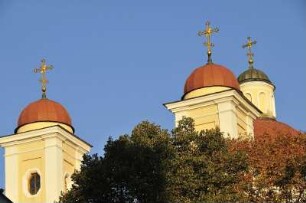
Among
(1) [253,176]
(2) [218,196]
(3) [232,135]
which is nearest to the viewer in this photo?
(2) [218,196]

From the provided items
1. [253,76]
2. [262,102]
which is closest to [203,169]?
[262,102]

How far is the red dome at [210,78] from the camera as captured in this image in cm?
5406

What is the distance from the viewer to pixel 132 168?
127 ft

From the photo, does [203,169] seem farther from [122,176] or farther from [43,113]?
[43,113]

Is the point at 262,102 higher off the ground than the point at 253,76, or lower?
lower

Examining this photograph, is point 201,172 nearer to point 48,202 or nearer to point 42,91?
point 48,202

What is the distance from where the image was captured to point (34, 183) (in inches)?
2197

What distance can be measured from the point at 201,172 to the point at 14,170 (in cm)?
1847

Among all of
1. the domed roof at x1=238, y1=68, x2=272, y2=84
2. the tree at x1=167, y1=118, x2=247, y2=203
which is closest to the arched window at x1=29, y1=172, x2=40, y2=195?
the tree at x1=167, y1=118, x2=247, y2=203

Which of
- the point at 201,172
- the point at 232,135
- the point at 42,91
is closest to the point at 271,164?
the point at 201,172

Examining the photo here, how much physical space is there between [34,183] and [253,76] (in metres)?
20.1

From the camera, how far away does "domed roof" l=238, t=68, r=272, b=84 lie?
70812 mm

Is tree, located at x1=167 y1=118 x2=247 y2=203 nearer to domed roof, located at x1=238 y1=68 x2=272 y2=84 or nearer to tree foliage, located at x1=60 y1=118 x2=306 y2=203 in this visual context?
tree foliage, located at x1=60 y1=118 x2=306 y2=203

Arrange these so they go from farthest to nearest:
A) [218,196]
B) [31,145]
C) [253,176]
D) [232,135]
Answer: [31,145] < [232,135] < [253,176] < [218,196]
